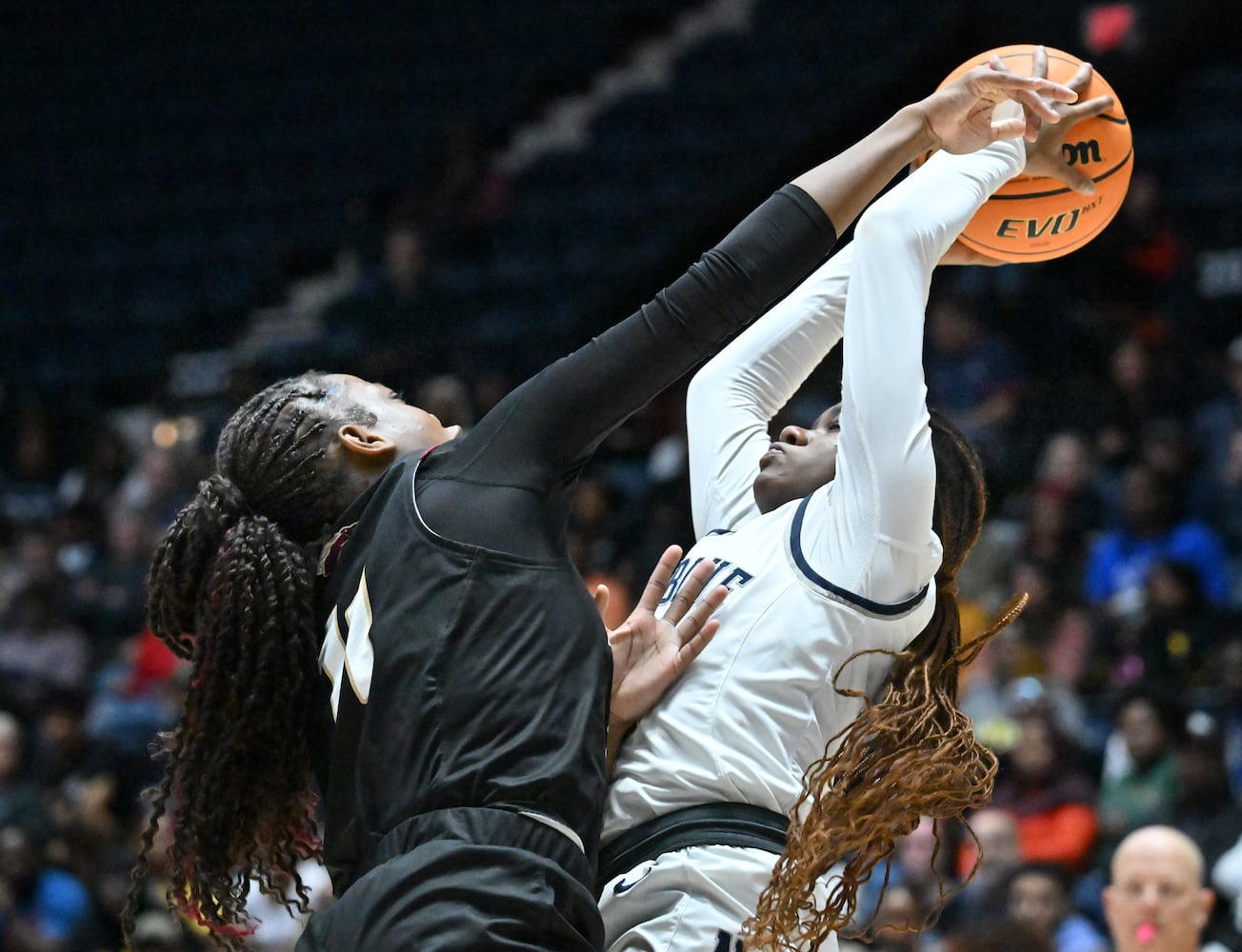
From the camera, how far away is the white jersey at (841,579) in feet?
8.02

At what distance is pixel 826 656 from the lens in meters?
2.55

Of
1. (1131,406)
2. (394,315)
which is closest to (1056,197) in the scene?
(1131,406)

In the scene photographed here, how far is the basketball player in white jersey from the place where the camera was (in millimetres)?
2439

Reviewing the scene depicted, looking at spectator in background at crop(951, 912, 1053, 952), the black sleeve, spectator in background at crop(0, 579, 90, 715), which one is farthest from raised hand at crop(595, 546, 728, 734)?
spectator in background at crop(0, 579, 90, 715)

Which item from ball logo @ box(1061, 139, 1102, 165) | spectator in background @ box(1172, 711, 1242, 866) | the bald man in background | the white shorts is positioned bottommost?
spectator in background @ box(1172, 711, 1242, 866)

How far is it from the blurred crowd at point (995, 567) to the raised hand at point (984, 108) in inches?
69.1

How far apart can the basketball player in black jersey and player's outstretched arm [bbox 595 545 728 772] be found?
1 centimetres

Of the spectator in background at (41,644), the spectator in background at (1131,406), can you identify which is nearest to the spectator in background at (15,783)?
the spectator in background at (41,644)

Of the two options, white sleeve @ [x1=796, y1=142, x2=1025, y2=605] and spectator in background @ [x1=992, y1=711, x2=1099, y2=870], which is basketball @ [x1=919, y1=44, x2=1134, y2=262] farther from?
spectator in background @ [x1=992, y1=711, x2=1099, y2=870]

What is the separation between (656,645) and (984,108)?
3.06 feet

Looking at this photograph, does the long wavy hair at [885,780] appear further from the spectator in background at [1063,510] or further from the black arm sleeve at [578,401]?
the spectator in background at [1063,510]

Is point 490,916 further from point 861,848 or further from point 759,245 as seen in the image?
point 759,245

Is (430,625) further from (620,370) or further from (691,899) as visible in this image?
(691,899)

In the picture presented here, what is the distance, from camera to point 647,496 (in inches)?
317
